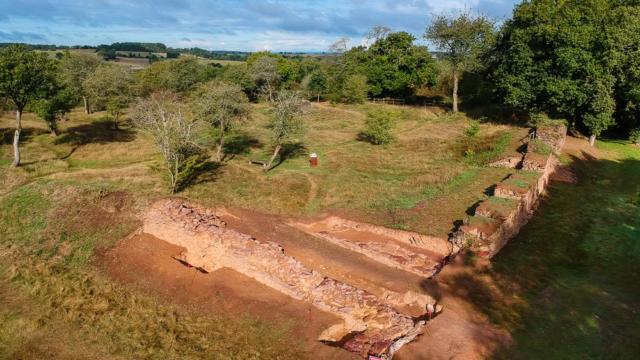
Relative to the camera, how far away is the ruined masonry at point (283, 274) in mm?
12836

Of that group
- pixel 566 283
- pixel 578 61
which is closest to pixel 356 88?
pixel 578 61

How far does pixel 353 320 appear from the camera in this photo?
44.1 feet

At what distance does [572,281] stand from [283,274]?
1059 centimetres

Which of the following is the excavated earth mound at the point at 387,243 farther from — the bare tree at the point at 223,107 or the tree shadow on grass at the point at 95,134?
the tree shadow on grass at the point at 95,134

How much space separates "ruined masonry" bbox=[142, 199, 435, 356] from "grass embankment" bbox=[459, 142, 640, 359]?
2950 millimetres

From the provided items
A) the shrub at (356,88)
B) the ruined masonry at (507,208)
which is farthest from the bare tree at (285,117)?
the shrub at (356,88)

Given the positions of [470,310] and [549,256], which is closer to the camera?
[470,310]

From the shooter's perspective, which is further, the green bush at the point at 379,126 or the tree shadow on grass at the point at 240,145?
the green bush at the point at 379,126

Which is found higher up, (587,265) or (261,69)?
(261,69)

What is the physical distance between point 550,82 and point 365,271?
24.3 meters

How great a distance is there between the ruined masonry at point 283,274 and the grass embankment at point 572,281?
116 inches

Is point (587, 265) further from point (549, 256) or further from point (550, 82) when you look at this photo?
point (550, 82)

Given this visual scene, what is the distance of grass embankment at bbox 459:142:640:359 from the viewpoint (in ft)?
39.0

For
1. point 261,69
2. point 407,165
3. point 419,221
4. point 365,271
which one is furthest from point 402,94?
point 365,271
